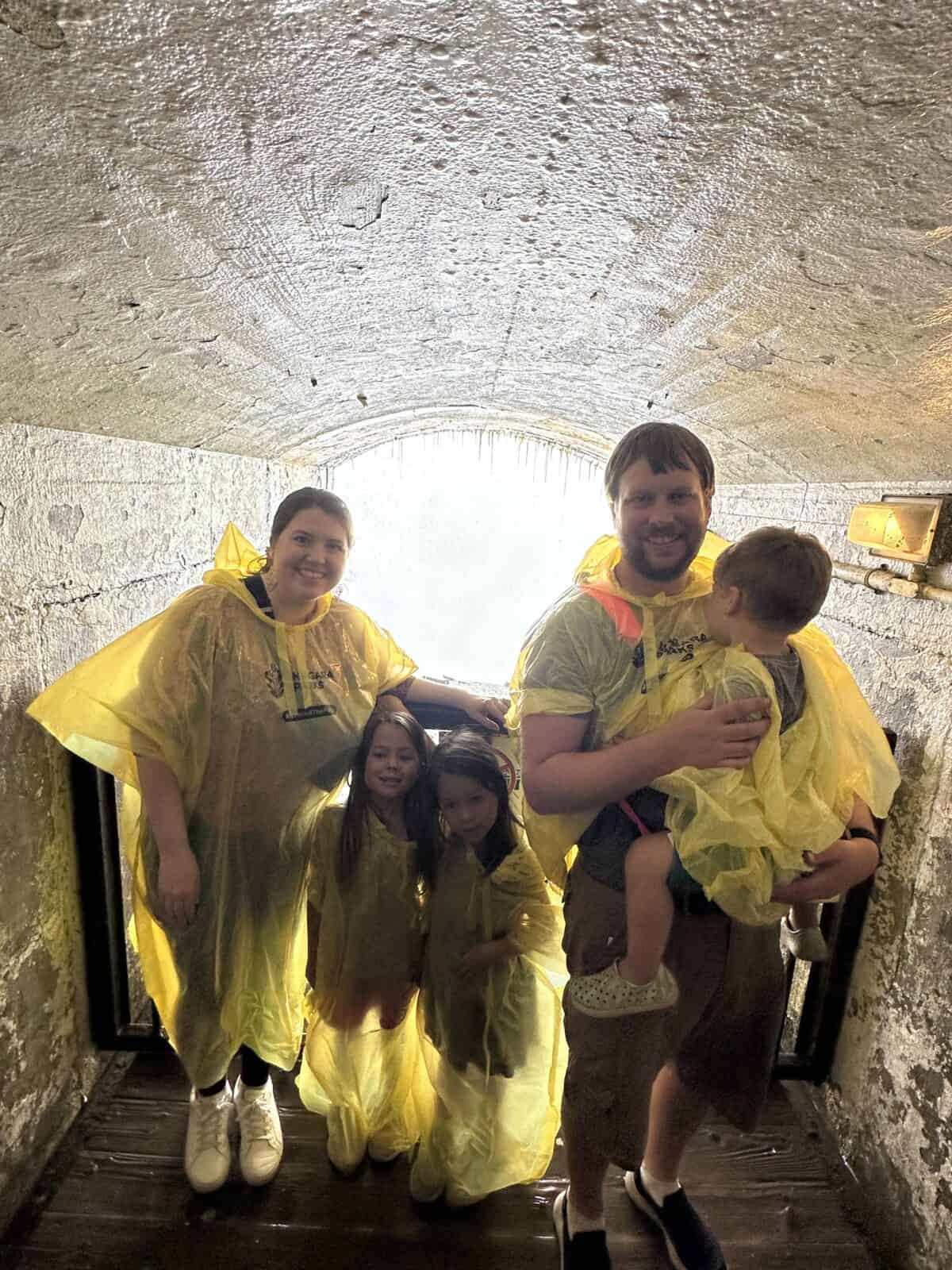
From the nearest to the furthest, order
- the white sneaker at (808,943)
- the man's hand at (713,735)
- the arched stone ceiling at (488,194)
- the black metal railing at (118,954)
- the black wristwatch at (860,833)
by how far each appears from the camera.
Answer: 1. the arched stone ceiling at (488,194)
2. the man's hand at (713,735)
3. the black wristwatch at (860,833)
4. the white sneaker at (808,943)
5. the black metal railing at (118,954)

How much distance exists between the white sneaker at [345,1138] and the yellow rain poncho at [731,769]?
87cm

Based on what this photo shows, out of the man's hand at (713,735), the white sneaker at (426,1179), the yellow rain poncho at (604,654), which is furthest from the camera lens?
the white sneaker at (426,1179)

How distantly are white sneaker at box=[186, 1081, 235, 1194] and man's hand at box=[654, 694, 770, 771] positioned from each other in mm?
1463

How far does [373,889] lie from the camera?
1578mm

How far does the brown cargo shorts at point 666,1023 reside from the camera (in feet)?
4.37

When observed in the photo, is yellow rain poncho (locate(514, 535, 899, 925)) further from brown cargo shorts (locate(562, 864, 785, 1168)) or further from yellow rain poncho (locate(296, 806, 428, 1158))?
yellow rain poncho (locate(296, 806, 428, 1158))

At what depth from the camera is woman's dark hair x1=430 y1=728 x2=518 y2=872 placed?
151 cm

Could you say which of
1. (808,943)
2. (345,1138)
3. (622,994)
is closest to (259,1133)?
(345,1138)

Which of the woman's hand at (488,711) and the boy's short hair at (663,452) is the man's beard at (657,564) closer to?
the boy's short hair at (663,452)

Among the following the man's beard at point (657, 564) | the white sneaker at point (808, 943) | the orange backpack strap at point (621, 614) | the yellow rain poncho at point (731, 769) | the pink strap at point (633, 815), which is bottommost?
the white sneaker at point (808, 943)

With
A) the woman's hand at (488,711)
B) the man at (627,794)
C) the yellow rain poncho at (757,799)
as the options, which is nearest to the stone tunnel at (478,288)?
the man at (627,794)

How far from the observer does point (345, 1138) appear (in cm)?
166

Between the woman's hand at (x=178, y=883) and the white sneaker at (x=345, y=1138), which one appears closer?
the woman's hand at (x=178, y=883)

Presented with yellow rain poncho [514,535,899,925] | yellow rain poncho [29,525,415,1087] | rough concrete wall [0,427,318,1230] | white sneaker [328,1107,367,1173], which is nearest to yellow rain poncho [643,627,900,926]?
yellow rain poncho [514,535,899,925]
